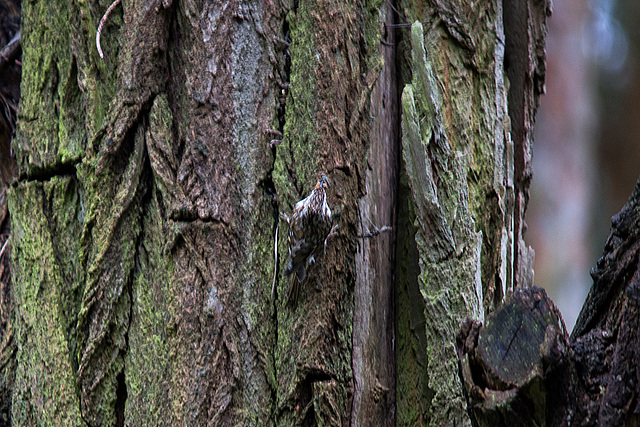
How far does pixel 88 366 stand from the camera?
1890 millimetres

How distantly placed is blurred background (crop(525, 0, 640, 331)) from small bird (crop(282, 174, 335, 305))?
4316 millimetres

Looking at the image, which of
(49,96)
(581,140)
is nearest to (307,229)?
(49,96)

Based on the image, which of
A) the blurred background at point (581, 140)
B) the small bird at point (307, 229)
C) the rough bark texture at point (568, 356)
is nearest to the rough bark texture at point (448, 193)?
the small bird at point (307, 229)

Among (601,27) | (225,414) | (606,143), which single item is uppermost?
(601,27)

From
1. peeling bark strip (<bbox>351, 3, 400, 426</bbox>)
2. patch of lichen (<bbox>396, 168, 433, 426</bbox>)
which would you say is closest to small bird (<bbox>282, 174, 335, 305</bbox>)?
peeling bark strip (<bbox>351, 3, 400, 426</bbox>)

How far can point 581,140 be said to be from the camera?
6.22 meters

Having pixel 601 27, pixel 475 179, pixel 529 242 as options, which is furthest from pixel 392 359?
pixel 601 27

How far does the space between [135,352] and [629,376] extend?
147 centimetres

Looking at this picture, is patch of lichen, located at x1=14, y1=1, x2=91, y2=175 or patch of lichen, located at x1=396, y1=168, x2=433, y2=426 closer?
patch of lichen, located at x1=396, y1=168, x2=433, y2=426

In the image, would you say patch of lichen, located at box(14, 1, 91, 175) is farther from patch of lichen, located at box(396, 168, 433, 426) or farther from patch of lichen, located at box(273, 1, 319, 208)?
patch of lichen, located at box(396, 168, 433, 426)

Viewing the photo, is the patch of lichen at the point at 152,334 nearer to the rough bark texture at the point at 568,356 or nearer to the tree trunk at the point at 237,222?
the tree trunk at the point at 237,222

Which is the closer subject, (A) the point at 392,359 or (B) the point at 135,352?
(B) the point at 135,352

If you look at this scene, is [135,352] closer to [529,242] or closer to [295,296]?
[295,296]

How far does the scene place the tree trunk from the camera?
1860 millimetres
